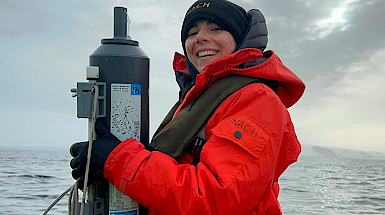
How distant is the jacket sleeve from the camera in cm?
181

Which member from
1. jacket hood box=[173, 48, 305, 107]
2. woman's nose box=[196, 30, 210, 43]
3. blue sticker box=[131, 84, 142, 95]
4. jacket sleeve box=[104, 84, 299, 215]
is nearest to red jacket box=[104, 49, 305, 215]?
jacket sleeve box=[104, 84, 299, 215]

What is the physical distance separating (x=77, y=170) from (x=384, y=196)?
13.5 meters

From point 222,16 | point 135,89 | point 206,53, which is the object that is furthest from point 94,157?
point 222,16

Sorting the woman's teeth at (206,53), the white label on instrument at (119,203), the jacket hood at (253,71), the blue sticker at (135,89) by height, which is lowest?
the white label on instrument at (119,203)

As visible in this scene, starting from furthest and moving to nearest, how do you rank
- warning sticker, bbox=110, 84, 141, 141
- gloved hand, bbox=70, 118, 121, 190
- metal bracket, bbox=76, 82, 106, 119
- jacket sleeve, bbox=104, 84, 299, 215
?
warning sticker, bbox=110, 84, 141, 141, metal bracket, bbox=76, 82, 106, 119, gloved hand, bbox=70, 118, 121, 190, jacket sleeve, bbox=104, 84, 299, 215

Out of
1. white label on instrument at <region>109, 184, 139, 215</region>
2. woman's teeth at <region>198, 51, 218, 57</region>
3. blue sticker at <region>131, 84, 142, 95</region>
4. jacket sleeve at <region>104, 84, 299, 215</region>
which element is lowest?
white label on instrument at <region>109, 184, 139, 215</region>

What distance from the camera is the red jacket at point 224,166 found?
1.81 meters

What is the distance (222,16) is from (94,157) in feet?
3.72

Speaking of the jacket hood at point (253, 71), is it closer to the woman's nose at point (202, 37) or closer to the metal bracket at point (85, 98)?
the woman's nose at point (202, 37)

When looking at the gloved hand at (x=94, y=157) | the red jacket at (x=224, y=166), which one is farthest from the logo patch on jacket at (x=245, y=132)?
the gloved hand at (x=94, y=157)

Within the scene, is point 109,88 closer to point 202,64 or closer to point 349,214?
point 202,64

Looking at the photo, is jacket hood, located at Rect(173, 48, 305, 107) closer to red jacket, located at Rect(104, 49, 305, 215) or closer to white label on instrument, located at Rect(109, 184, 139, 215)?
red jacket, located at Rect(104, 49, 305, 215)

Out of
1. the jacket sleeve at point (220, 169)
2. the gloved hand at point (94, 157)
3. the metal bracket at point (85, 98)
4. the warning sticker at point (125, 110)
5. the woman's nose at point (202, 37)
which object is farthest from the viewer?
the woman's nose at point (202, 37)

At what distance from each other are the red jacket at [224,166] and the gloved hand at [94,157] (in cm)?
5
